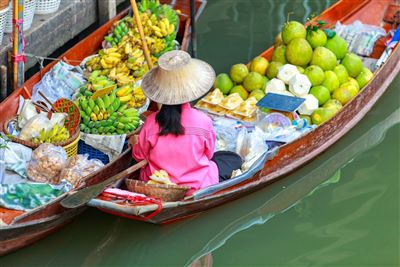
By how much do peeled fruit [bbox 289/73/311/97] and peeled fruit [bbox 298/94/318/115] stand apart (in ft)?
0.27

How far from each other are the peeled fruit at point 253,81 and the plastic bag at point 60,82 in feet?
4.05

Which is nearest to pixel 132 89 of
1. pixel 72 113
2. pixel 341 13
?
pixel 72 113

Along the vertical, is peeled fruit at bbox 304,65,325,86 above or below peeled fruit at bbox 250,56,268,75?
above

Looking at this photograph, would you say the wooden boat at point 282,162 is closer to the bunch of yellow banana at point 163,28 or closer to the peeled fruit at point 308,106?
the peeled fruit at point 308,106

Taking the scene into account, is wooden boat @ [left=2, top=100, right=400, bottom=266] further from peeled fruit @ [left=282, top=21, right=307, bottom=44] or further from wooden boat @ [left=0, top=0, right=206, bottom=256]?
peeled fruit @ [left=282, top=21, right=307, bottom=44]

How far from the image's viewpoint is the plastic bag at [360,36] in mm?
6551

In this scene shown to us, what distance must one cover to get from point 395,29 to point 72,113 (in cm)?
333

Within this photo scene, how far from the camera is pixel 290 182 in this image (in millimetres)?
5324

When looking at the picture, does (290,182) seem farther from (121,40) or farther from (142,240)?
(121,40)

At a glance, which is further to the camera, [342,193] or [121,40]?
[121,40]

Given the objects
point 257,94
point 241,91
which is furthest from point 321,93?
point 241,91

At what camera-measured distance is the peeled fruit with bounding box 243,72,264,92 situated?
5.67 meters

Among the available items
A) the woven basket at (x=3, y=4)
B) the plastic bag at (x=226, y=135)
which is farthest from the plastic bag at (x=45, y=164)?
the woven basket at (x=3, y=4)

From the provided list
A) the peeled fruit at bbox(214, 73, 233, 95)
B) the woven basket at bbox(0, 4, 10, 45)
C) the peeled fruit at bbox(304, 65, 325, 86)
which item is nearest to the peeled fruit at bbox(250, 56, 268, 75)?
the peeled fruit at bbox(214, 73, 233, 95)
